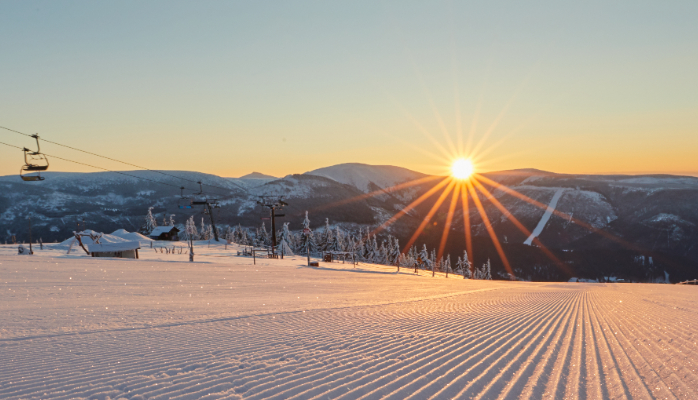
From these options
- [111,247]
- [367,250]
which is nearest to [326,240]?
[367,250]

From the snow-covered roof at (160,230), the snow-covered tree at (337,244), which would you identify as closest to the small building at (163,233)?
the snow-covered roof at (160,230)

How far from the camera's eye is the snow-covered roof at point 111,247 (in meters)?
44.2

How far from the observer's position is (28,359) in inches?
293

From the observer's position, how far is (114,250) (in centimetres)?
4459

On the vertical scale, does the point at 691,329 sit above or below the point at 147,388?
below

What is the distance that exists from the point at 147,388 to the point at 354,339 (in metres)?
4.73

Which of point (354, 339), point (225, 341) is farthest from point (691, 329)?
point (225, 341)

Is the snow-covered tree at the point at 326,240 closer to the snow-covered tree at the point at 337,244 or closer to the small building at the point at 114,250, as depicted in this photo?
the snow-covered tree at the point at 337,244

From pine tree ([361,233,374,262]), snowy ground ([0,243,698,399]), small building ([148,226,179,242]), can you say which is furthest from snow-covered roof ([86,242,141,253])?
pine tree ([361,233,374,262])

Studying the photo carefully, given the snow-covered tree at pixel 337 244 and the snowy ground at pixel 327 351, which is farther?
the snow-covered tree at pixel 337 244

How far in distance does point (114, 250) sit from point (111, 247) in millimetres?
665

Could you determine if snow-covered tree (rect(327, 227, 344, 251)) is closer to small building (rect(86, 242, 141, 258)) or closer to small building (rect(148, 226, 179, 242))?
small building (rect(148, 226, 179, 242))

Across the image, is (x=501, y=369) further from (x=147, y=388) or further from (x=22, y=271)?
(x=22, y=271)

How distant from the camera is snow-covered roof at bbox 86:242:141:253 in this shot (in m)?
44.2
